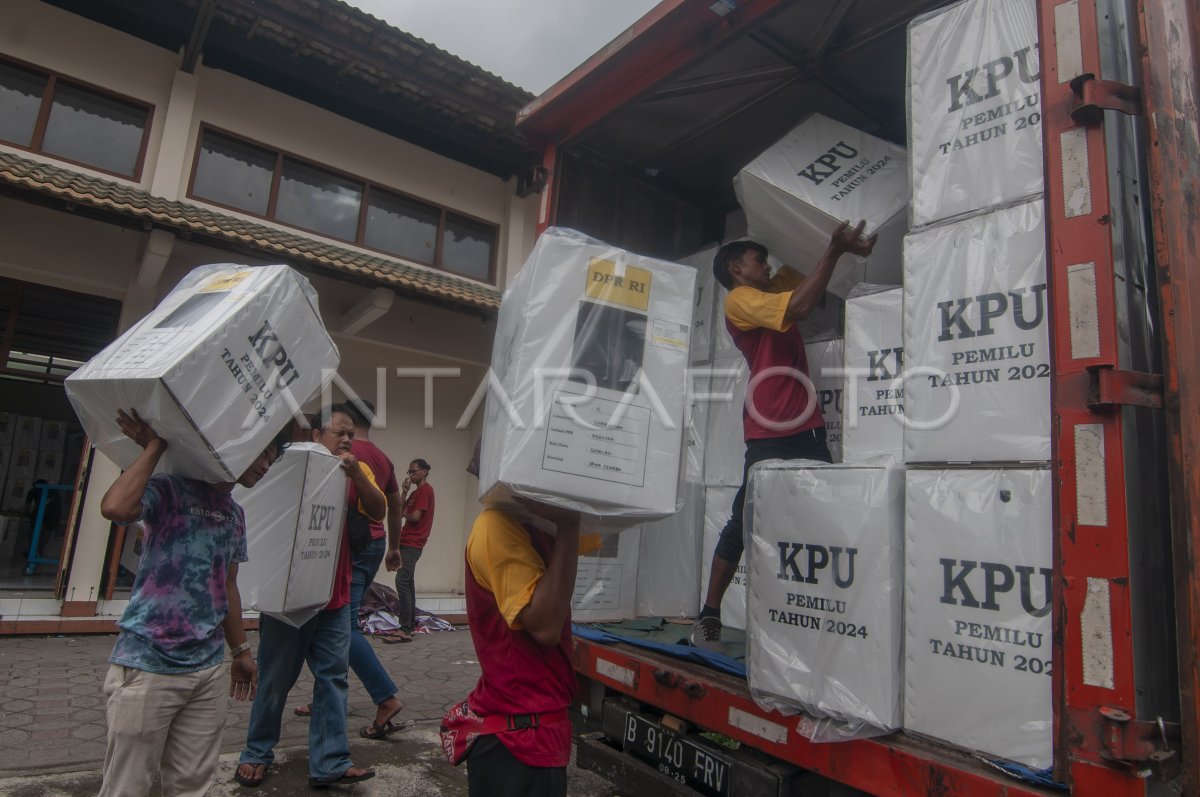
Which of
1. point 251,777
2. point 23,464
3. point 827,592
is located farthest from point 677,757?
point 23,464

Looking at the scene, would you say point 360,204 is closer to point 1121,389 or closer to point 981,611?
point 981,611

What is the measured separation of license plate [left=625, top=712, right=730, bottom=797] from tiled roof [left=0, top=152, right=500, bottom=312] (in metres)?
5.22

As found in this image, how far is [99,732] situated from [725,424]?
357 centimetres

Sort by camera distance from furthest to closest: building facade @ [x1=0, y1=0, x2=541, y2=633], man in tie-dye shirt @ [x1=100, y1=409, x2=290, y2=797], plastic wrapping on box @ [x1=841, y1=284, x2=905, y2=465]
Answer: building facade @ [x1=0, y1=0, x2=541, y2=633]
plastic wrapping on box @ [x1=841, y1=284, x2=905, y2=465]
man in tie-dye shirt @ [x1=100, y1=409, x2=290, y2=797]

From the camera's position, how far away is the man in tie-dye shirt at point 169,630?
2.03m

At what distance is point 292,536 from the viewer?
293 centimetres

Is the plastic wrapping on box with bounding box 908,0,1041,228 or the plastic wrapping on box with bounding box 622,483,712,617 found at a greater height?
the plastic wrapping on box with bounding box 908,0,1041,228

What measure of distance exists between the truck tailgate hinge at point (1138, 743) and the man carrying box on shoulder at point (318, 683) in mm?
2846

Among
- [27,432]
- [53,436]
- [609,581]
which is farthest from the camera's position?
[53,436]

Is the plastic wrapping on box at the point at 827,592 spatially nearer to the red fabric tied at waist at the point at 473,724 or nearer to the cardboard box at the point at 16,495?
the red fabric tied at waist at the point at 473,724

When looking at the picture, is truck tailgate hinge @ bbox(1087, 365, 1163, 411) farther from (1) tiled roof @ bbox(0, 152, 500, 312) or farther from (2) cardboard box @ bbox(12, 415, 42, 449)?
(2) cardboard box @ bbox(12, 415, 42, 449)

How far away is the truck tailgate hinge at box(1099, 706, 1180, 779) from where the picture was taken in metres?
1.36

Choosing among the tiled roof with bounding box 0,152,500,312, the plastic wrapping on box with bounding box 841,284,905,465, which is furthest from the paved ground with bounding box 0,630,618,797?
the tiled roof with bounding box 0,152,500,312

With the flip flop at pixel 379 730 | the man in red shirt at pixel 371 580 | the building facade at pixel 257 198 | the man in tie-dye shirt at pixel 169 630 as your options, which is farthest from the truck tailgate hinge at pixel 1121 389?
the building facade at pixel 257 198
